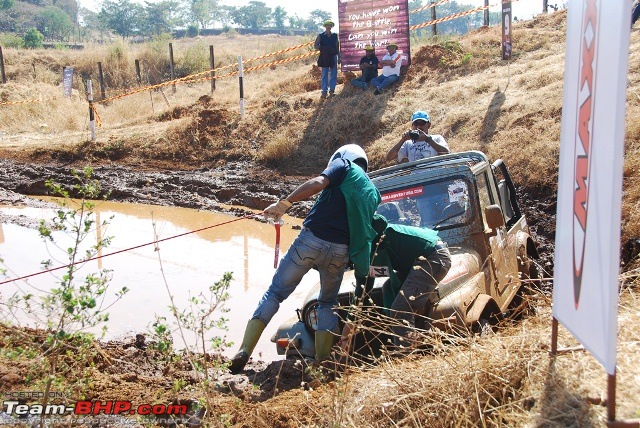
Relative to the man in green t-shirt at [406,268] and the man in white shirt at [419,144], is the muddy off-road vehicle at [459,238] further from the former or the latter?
the man in white shirt at [419,144]

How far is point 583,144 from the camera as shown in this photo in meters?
3.29

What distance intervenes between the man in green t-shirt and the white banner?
151 centimetres

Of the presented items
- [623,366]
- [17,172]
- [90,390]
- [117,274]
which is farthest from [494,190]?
[17,172]

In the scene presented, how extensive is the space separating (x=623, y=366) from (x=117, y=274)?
7.17m

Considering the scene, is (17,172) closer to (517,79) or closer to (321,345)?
(517,79)

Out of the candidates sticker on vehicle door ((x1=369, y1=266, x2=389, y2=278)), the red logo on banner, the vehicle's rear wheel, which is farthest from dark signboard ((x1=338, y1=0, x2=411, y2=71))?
the red logo on banner

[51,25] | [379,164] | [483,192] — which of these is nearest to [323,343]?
[483,192]

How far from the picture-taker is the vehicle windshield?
6.15 m

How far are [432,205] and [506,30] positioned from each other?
10195mm

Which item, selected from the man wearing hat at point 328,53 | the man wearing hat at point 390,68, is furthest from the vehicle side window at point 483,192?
the man wearing hat at point 328,53

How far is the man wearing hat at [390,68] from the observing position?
16.9m

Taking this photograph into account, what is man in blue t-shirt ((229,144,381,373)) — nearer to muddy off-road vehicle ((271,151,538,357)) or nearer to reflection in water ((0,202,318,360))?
muddy off-road vehicle ((271,151,538,357))

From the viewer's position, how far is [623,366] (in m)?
3.56

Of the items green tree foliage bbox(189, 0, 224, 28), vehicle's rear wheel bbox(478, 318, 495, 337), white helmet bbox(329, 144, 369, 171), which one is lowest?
vehicle's rear wheel bbox(478, 318, 495, 337)
